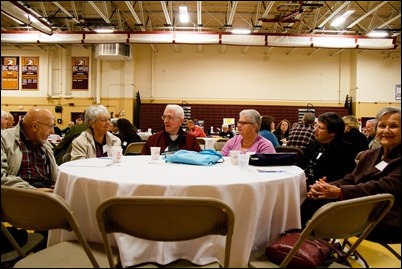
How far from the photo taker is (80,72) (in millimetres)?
12930

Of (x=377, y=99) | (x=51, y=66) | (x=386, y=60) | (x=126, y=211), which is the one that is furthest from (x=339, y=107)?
(x=126, y=211)

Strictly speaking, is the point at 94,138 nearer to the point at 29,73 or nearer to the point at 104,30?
the point at 104,30

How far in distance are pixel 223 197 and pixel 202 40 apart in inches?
352

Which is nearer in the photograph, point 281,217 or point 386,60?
point 281,217

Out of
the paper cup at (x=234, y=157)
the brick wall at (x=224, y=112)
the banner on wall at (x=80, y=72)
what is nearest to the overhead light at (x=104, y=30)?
the banner on wall at (x=80, y=72)

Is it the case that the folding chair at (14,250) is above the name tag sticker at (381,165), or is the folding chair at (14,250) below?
below

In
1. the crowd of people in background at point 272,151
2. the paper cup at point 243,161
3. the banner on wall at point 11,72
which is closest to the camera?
the crowd of people in background at point 272,151

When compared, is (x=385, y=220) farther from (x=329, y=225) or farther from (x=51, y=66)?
(x=51, y=66)

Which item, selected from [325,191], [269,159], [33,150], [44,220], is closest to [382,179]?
[325,191]

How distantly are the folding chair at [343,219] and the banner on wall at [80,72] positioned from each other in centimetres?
1259

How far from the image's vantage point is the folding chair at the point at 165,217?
1.20 meters

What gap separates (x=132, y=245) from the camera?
1.59 meters

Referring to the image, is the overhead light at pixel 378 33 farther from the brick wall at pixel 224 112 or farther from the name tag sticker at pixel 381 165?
the name tag sticker at pixel 381 165

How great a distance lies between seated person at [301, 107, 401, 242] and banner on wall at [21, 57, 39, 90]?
518 inches
